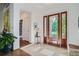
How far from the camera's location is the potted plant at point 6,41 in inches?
93.3

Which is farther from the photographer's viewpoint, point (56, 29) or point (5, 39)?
point (56, 29)

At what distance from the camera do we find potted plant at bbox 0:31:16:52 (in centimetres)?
237

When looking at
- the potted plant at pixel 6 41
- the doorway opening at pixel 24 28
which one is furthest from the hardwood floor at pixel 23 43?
the potted plant at pixel 6 41

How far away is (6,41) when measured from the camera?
2375mm

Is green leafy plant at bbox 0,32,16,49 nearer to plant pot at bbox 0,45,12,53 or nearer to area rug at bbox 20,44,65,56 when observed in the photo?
plant pot at bbox 0,45,12,53

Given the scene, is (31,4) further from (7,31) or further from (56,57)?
(56,57)

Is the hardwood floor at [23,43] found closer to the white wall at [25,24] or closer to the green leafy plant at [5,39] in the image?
the white wall at [25,24]

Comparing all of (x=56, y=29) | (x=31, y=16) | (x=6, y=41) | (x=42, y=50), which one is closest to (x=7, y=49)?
(x=6, y=41)

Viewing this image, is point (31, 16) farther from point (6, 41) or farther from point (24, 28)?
point (6, 41)

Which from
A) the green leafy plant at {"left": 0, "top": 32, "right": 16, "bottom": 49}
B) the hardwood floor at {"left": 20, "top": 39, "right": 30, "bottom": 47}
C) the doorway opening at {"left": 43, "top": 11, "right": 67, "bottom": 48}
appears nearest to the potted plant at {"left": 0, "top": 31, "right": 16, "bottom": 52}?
the green leafy plant at {"left": 0, "top": 32, "right": 16, "bottom": 49}

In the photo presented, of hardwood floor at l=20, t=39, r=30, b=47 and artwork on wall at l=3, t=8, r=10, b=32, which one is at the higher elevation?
artwork on wall at l=3, t=8, r=10, b=32

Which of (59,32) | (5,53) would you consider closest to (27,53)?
(5,53)

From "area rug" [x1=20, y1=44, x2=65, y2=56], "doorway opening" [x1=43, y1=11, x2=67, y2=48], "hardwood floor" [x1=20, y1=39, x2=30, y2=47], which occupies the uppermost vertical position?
"doorway opening" [x1=43, y1=11, x2=67, y2=48]

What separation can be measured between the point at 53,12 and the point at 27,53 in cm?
96
